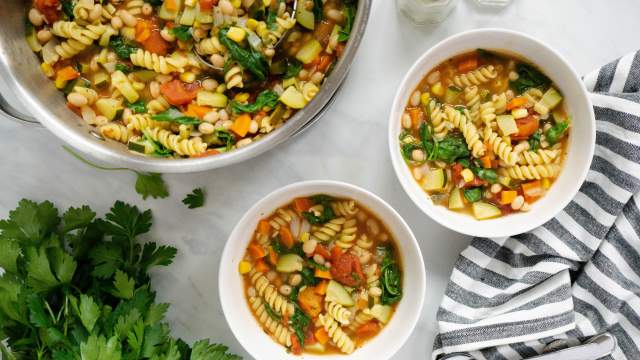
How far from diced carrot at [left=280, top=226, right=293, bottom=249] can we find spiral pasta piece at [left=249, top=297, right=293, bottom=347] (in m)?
0.31

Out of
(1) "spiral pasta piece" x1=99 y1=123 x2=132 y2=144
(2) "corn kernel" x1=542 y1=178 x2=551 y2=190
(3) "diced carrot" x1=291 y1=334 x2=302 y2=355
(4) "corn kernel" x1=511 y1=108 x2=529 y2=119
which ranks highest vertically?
(4) "corn kernel" x1=511 y1=108 x2=529 y2=119

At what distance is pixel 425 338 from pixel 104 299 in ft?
5.15

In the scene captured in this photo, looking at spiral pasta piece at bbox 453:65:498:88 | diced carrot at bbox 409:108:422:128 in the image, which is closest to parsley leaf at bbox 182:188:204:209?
diced carrot at bbox 409:108:422:128

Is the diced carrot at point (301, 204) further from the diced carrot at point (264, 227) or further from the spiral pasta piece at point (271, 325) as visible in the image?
the spiral pasta piece at point (271, 325)

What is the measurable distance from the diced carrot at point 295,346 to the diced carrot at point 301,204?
600mm

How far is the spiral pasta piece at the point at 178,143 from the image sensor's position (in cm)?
292

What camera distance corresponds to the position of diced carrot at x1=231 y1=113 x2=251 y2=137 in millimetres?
2947

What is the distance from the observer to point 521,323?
3.07m

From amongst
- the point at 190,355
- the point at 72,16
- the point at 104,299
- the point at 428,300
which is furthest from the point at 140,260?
the point at 428,300

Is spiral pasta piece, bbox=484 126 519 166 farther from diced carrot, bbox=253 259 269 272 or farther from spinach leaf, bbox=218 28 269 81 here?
diced carrot, bbox=253 259 269 272

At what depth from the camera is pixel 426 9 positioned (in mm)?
2926

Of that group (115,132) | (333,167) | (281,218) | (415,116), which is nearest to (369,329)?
(281,218)

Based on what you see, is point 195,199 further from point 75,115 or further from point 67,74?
point 67,74

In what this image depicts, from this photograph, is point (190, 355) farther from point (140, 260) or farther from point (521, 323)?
point (521, 323)
